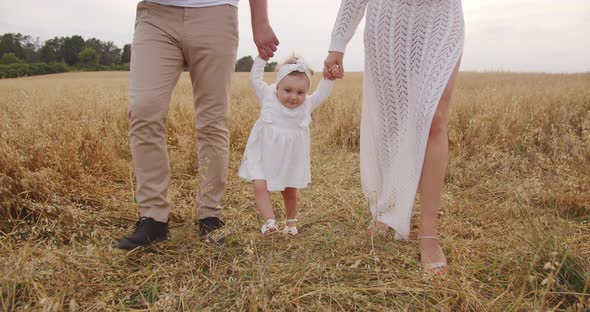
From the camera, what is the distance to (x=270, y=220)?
8.34 ft

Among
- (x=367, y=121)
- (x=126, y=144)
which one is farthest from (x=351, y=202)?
(x=126, y=144)

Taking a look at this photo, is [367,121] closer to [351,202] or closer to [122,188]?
[351,202]

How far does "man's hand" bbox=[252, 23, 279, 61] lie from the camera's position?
2498mm

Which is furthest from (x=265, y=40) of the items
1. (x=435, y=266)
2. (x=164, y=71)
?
(x=435, y=266)

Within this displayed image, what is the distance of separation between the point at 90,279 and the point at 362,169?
156 cm

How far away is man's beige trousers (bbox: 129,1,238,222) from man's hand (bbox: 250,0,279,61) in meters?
0.12

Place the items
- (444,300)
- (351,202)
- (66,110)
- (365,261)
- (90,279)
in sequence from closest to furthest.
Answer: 1. (444,300)
2. (90,279)
3. (365,261)
4. (351,202)
5. (66,110)

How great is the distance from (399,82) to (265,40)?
0.79 meters

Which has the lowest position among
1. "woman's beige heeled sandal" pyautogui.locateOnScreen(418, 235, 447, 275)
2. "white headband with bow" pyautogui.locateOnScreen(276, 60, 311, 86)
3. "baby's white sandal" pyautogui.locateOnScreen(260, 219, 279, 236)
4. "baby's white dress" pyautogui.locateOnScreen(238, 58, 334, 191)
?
"woman's beige heeled sandal" pyautogui.locateOnScreen(418, 235, 447, 275)

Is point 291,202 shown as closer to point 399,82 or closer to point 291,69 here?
point 291,69

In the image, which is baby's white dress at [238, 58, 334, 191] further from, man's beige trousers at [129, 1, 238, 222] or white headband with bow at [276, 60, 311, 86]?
man's beige trousers at [129, 1, 238, 222]

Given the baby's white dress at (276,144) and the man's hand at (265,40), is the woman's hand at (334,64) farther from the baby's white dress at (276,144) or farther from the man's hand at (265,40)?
the man's hand at (265,40)

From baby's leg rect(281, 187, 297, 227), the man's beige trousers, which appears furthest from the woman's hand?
baby's leg rect(281, 187, 297, 227)

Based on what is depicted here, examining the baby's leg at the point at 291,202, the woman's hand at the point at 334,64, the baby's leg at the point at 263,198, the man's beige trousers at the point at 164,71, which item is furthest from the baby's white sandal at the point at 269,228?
the woman's hand at the point at 334,64
